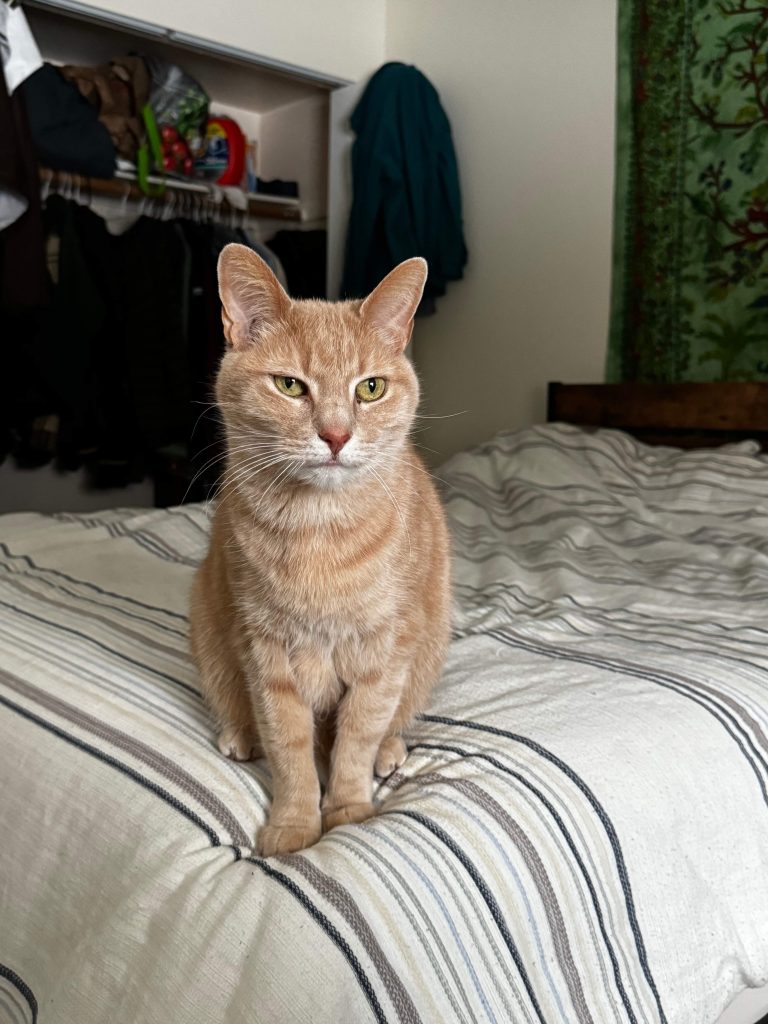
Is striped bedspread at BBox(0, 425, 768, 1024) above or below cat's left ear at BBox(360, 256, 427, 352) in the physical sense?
below

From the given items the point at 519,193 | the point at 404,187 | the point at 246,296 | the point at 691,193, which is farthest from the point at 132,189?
the point at 246,296

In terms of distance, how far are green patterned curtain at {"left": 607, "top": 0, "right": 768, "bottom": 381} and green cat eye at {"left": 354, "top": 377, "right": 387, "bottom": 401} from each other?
1.95 m

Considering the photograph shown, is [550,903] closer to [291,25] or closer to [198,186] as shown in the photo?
[198,186]

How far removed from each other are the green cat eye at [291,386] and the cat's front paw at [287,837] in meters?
0.45

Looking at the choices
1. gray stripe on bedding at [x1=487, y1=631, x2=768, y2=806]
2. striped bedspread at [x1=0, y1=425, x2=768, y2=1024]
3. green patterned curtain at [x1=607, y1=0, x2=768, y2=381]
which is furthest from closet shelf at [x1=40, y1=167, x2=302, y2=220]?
gray stripe on bedding at [x1=487, y1=631, x2=768, y2=806]

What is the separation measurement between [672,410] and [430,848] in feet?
7.02

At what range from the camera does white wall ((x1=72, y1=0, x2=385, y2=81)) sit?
122 inches

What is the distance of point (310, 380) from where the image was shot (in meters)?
0.93

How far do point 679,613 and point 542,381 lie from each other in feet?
6.34

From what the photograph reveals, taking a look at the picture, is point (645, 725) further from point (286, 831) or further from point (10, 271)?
point (10, 271)

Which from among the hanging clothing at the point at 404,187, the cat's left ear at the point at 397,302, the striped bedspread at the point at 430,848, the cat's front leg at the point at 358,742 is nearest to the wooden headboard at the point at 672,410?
the hanging clothing at the point at 404,187

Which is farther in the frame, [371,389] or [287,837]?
[371,389]

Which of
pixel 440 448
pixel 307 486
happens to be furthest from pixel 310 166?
pixel 307 486

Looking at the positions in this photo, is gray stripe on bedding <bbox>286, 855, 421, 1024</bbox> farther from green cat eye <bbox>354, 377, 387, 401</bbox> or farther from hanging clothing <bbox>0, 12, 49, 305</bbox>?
hanging clothing <bbox>0, 12, 49, 305</bbox>
